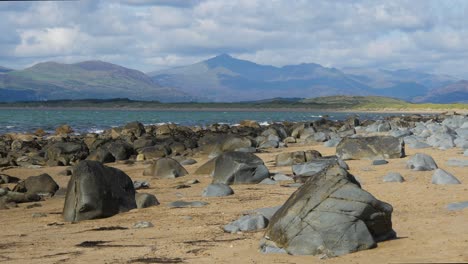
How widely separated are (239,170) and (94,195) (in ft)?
15.3

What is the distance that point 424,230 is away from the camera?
941cm

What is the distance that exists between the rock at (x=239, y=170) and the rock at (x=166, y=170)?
9.16 feet

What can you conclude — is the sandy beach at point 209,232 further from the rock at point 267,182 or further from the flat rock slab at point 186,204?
the rock at point 267,182

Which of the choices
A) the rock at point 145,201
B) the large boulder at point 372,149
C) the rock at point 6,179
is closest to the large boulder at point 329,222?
the rock at point 145,201

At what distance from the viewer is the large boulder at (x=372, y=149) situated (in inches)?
806

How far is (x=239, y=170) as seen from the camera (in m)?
16.5

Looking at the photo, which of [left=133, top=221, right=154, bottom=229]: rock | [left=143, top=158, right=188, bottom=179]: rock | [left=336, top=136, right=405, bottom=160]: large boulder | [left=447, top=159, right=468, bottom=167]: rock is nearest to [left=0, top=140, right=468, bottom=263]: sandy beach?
[left=133, top=221, right=154, bottom=229]: rock

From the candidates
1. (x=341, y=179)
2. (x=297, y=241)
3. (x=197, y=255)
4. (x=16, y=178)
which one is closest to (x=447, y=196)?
(x=341, y=179)

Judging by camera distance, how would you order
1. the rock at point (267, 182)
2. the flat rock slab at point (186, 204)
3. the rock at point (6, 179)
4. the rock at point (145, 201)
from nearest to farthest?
1. the flat rock slab at point (186, 204)
2. the rock at point (145, 201)
3. the rock at point (267, 182)
4. the rock at point (6, 179)

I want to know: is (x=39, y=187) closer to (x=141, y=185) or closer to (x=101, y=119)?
(x=141, y=185)

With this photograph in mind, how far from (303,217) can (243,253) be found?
0.95 metres

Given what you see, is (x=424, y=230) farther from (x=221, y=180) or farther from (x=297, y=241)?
(x=221, y=180)

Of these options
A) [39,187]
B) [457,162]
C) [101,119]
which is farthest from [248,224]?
[101,119]

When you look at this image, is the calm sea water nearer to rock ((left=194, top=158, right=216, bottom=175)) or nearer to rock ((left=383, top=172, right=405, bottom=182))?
rock ((left=194, top=158, right=216, bottom=175))
